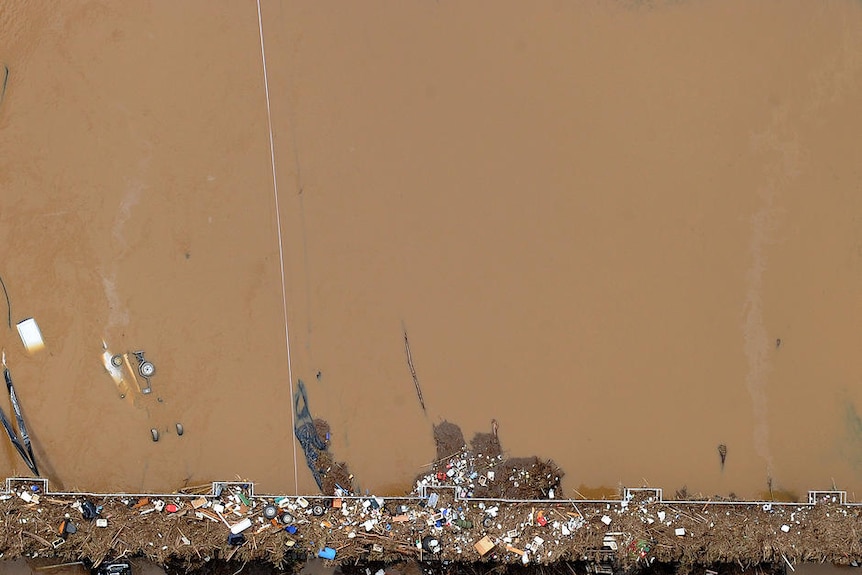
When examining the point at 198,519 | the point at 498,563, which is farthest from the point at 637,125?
the point at 198,519

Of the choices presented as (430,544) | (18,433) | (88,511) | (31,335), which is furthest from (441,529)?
(31,335)

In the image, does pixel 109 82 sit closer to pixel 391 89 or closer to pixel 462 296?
pixel 391 89

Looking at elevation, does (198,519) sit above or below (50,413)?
below

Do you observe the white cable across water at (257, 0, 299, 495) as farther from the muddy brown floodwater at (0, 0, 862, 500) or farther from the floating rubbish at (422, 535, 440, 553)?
the floating rubbish at (422, 535, 440, 553)

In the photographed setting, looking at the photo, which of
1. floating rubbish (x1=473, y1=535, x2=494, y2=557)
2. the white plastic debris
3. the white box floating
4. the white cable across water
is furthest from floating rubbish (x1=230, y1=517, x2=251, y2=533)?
the white box floating

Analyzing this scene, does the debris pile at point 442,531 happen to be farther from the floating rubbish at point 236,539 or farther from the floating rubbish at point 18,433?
the floating rubbish at point 18,433
